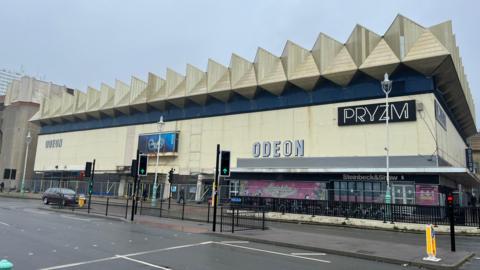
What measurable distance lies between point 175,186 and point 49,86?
48.9 m

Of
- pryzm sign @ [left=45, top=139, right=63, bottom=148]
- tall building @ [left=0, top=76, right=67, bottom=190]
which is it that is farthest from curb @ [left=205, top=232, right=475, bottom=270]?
tall building @ [left=0, top=76, right=67, bottom=190]

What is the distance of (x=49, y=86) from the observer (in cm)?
8125

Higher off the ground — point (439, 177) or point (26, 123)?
point (26, 123)

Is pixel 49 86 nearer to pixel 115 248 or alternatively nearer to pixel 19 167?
pixel 19 167

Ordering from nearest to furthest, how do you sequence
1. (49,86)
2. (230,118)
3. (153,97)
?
(230,118) < (153,97) < (49,86)

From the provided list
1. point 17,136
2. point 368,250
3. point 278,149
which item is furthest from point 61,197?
point 17,136

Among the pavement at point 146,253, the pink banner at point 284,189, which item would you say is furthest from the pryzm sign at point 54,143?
the pavement at point 146,253

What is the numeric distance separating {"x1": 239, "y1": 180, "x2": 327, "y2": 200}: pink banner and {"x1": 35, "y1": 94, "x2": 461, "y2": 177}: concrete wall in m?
3.18

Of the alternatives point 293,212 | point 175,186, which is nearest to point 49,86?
point 175,186

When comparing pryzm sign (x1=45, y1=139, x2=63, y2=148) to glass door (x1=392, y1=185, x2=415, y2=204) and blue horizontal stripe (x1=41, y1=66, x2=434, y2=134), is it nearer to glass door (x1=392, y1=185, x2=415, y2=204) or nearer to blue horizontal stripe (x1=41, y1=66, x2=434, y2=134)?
blue horizontal stripe (x1=41, y1=66, x2=434, y2=134)

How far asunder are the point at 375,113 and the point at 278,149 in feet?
36.4

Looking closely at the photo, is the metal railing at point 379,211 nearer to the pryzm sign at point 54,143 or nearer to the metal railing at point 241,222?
the metal railing at point 241,222

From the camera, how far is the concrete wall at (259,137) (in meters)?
34.7

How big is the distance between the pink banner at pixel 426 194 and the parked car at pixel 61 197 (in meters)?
28.5
